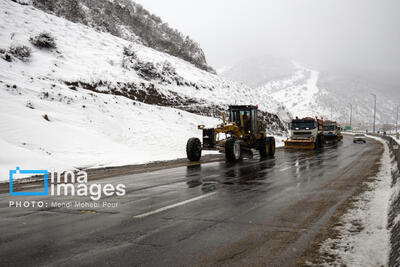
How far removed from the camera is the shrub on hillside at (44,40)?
30.4 m

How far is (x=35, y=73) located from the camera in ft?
80.6

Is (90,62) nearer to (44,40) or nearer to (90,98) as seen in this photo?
(44,40)

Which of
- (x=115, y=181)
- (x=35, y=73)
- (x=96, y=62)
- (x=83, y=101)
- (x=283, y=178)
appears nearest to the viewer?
(x=115, y=181)

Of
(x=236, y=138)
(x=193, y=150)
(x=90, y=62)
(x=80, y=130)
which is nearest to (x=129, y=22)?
(x=90, y=62)

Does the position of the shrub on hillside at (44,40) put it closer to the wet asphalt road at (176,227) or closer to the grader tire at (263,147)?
the grader tire at (263,147)

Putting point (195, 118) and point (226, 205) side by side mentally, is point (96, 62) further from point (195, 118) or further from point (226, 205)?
point (226, 205)

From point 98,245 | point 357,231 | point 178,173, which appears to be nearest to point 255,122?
point 178,173

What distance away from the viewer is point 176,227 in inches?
196

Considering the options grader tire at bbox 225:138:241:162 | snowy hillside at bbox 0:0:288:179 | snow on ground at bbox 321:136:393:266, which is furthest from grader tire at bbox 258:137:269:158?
snow on ground at bbox 321:136:393:266

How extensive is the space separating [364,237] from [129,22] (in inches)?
2115

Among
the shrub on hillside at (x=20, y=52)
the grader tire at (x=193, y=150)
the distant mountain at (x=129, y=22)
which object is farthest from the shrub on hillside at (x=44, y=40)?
the grader tire at (x=193, y=150)

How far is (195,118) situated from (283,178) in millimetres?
20517

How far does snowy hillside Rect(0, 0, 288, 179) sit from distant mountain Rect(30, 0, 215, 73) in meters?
3.94

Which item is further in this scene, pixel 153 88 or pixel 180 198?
pixel 153 88
